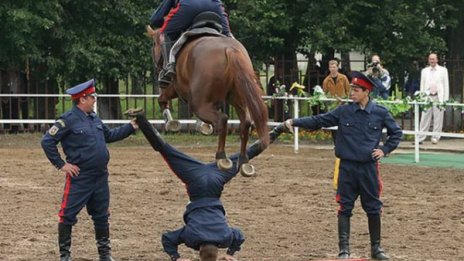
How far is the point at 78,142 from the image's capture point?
929cm

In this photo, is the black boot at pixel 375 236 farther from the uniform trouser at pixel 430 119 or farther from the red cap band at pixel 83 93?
the uniform trouser at pixel 430 119

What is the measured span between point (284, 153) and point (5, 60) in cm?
713

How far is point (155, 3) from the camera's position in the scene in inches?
917

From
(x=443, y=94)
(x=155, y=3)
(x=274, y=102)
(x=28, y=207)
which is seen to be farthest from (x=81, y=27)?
(x=28, y=207)

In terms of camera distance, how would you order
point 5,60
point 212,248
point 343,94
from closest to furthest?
1. point 212,248
2. point 343,94
3. point 5,60

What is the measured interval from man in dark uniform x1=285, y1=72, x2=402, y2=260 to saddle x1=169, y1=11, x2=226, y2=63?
1342mm

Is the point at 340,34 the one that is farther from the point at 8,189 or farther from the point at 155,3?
the point at 8,189

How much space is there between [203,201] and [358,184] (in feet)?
6.20

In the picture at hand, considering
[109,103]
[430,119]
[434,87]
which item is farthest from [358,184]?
[109,103]

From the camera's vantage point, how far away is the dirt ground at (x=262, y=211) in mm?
10109

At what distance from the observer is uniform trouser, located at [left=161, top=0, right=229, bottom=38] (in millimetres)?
8664

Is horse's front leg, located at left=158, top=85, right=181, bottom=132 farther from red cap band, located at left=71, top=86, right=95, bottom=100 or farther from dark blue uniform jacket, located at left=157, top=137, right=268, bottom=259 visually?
red cap band, located at left=71, top=86, right=95, bottom=100

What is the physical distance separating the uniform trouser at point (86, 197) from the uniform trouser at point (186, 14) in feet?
5.09

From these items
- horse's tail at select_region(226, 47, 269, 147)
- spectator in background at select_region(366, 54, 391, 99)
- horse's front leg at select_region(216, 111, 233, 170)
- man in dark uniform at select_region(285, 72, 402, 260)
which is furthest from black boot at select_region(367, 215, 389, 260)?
spectator in background at select_region(366, 54, 391, 99)
